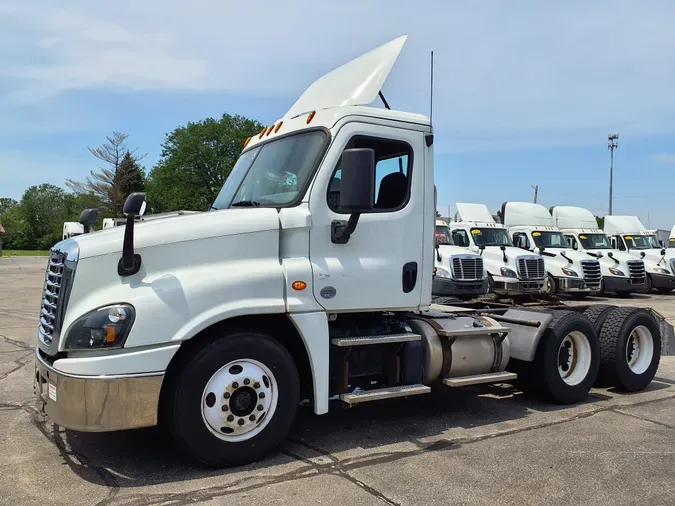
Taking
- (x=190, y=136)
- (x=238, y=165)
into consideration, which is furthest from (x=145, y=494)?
(x=190, y=136)

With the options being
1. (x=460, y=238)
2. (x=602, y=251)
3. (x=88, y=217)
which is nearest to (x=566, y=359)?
(x=88, y=217)

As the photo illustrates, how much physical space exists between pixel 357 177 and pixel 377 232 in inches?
30.4

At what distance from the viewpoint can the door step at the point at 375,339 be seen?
4.89 m

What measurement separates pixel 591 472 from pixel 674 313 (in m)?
13.8

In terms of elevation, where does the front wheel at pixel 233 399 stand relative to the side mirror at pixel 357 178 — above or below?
below

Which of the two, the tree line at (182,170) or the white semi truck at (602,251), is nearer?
the white semi truck at (602,251)

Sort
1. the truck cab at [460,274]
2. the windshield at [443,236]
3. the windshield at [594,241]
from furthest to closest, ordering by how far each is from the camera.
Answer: the windshield at [594,241], the windshield at [443,236], the truck cab at [460,274]

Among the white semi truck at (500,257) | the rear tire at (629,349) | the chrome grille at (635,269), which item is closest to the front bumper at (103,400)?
the rear tire at (629,349)

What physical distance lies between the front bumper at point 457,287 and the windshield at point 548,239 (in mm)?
5278

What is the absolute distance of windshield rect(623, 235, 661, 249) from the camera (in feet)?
78.7

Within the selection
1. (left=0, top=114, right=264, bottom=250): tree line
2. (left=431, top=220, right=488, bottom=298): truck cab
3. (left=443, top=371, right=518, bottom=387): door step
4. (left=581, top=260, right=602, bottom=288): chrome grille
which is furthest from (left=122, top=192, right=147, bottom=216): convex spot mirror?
(left=0, top=114, right=264, bottom=250): tree line

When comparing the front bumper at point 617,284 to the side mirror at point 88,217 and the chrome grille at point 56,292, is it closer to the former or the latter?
the side mirror at point 88,217

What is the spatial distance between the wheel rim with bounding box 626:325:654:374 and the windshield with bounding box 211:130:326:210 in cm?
464

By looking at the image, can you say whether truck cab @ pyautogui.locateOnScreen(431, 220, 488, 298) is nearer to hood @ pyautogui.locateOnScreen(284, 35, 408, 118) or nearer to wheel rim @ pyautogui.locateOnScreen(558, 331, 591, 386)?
wheel rim @ pyautogui.locateOnScreen(558, 331, 591, 386)
